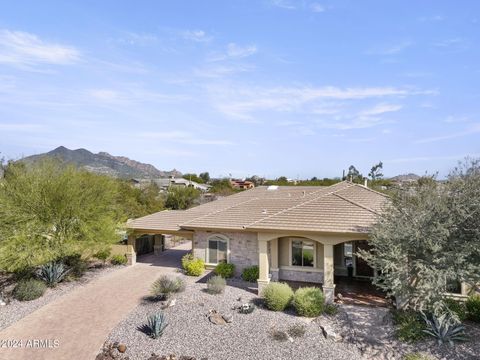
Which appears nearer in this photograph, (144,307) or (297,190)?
(144,307)

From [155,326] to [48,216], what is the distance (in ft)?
32.4

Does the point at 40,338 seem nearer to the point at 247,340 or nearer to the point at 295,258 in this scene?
the point at 247,340

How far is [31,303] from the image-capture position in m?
17.3

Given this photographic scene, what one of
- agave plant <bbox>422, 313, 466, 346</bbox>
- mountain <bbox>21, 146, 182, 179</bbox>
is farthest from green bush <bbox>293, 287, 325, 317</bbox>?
mountain <bbox>21, 146, 182, 179</bbox>

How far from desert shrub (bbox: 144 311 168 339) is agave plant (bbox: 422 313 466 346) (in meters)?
10.2

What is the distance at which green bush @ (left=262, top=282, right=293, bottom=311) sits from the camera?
51.4ft

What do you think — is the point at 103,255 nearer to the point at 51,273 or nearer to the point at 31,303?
the point at 51,273

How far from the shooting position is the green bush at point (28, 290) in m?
17.6

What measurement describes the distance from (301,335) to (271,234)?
5562 millimetres

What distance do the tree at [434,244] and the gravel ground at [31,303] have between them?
51.6 feet

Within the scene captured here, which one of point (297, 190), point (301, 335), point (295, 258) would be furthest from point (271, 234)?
point (297, 190)

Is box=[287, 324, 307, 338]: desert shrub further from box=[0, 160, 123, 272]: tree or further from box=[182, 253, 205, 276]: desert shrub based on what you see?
box=[0, 160, 123, 272]: tree

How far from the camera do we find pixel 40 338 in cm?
1379

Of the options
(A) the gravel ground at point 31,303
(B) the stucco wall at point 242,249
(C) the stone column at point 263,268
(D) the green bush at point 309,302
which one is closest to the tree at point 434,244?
(D) the green bush at point 309,302
